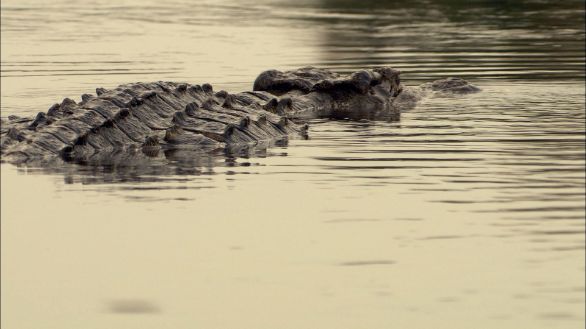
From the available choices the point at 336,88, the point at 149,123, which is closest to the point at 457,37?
the point at 336,88

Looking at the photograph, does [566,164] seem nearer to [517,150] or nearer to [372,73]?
[517,150]

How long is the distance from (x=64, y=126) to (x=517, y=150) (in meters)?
5.75

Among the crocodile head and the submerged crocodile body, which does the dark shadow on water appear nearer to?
the crocodile head

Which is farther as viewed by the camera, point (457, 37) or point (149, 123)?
point (457, 37)

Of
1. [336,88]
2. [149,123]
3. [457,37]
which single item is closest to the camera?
[149,123]

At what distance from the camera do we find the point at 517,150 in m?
18.1

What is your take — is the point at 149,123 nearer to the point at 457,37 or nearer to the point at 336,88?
the point at 336,88

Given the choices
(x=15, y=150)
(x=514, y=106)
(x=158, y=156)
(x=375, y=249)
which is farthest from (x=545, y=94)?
(x=375, y=249)

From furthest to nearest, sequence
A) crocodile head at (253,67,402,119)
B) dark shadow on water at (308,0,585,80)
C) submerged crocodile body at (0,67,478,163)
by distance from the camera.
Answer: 1. dark shadow on water at (308,0,585,80)
2. crocodile head at (253,67,402,119)
3. submerged crocodile body at (0,67,478,163)

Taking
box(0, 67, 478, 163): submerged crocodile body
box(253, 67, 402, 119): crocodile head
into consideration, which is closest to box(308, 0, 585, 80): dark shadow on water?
box(253, 67, 402, 119): crocodile head

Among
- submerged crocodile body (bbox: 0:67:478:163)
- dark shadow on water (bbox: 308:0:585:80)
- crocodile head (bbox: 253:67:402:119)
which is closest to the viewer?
submerged crocodile body (bbox: 0:67:478:163)

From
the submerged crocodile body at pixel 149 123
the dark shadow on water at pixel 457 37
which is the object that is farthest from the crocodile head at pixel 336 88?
the dark shadow on water at pixel 457 37

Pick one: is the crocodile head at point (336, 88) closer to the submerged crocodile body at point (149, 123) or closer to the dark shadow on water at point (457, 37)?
the submerged crocodile body at point (149, 123)

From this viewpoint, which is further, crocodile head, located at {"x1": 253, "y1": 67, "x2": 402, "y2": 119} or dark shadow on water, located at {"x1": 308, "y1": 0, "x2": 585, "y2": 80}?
dark shadow on water, located at {"x1": 308, "y1": 0, "x2": 585, "y2": 80}
